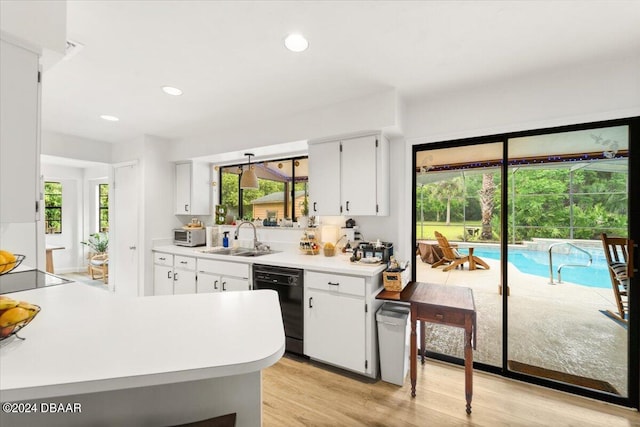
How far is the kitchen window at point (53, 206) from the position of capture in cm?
620

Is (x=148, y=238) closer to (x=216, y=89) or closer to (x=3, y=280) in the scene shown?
(x=3, y=280)

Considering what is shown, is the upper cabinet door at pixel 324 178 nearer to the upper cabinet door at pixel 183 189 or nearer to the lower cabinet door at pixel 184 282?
the lower cabinet door at pixel 184 282

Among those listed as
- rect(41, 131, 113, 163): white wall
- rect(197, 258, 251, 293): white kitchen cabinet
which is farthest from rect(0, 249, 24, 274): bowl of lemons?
rect(41, 131, 113, 163): white wall

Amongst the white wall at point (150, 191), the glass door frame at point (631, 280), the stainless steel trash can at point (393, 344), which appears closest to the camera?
the glass door frame at point (631, 280)

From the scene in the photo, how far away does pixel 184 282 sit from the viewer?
362 cm

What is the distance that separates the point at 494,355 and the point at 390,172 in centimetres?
204

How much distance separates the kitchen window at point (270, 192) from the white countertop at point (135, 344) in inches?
98.9

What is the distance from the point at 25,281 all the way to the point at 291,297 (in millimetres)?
1958

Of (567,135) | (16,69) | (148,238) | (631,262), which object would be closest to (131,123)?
(148,238)

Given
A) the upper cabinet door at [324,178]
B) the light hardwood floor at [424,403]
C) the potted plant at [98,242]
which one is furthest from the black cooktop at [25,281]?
the potted plant at [98,242]

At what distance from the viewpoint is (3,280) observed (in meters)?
1.82

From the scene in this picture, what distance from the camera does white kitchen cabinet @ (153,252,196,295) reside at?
11.7 feet

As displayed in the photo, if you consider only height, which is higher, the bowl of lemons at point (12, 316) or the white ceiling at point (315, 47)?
the white ceiling at point (315, 47)

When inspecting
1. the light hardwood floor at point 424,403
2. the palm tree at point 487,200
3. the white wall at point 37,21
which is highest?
the white wall at point 37,21
